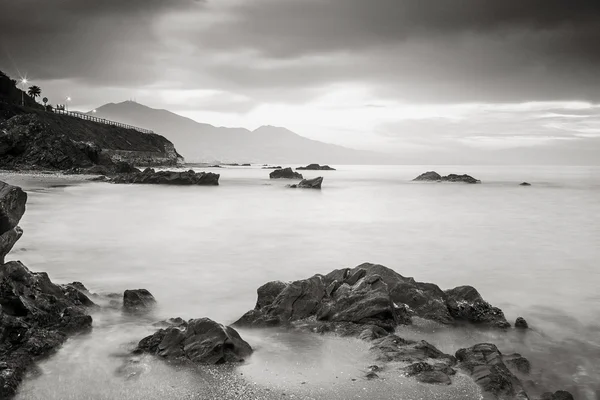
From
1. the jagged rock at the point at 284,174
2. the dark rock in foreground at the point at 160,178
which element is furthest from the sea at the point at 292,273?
the jagged rock at the point at 284,174

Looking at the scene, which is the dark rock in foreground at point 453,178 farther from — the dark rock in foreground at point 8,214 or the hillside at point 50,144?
the dark rock in foreground at point 8,214

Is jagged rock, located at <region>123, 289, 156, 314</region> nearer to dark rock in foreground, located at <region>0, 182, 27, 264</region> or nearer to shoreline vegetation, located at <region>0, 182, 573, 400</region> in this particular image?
shoreline vegetation, located at <region>0, 182, 573, 400</region>

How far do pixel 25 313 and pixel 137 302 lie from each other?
8.62ft

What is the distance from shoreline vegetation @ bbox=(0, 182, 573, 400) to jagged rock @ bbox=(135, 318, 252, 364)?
0.02 meters

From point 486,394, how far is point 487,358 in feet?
3.15

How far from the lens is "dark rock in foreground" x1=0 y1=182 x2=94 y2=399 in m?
7.41

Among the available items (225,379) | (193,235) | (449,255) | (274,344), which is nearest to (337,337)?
(274,344)

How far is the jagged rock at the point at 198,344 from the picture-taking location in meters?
7.73

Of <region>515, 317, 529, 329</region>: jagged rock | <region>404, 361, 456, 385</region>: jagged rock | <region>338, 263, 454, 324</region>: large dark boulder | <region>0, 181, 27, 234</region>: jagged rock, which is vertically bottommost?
<region>515, 317, 529, 329</region>: jagged rock

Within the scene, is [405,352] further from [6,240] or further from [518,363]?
[6,240]

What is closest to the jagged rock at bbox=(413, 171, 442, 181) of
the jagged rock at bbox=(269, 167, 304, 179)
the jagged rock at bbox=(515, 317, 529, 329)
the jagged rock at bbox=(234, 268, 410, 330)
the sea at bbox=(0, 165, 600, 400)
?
the jagged rock at bbox=(269, 167, 304, 179)

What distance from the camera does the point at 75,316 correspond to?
9.27 meters

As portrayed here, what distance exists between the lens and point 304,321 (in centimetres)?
986

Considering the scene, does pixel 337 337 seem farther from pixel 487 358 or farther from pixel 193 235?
pixel 193 235
